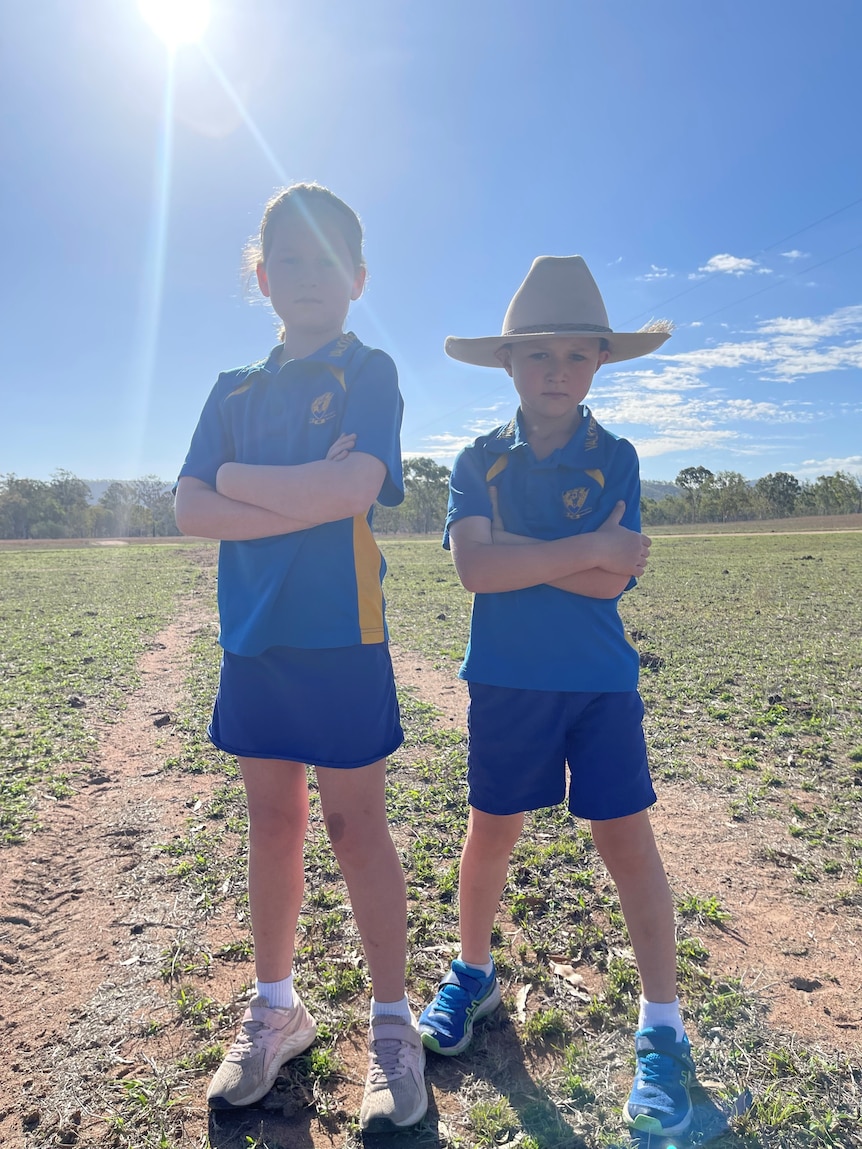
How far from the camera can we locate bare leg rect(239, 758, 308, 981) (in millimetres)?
1967

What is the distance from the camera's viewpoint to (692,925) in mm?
2764

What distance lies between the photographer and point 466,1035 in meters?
2.13

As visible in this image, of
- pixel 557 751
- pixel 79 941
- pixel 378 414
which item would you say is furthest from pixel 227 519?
pixel 79 941

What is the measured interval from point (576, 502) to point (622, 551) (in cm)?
23

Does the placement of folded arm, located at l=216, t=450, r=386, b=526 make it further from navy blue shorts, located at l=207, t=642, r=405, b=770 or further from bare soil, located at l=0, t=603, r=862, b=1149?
bare soil, located at l=0, t=603, r=862, b=1149

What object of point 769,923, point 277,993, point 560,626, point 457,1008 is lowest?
point 769,923

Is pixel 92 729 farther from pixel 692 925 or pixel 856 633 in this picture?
pixel 856 633

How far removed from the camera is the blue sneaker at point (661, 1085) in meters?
1.78

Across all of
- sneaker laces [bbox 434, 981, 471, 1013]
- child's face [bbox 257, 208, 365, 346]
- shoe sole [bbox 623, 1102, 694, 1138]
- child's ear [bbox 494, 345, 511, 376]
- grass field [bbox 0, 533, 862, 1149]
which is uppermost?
child's face [bbox 257, 208, 365, 346]

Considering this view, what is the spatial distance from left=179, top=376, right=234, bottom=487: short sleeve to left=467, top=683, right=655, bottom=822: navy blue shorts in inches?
39.2

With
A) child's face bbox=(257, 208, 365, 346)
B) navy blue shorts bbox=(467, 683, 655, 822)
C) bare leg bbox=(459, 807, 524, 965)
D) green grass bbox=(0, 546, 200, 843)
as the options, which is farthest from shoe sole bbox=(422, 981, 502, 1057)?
green grass bbox=(0, 546, 200, 843)

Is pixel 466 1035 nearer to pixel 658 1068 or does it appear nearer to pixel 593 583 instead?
pixel 658 1068

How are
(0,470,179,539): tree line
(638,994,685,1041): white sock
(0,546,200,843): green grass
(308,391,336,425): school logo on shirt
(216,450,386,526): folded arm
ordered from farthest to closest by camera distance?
(0,470,179,539): tree line, (0,546,200,843): green grass, (638,994,685,1041): white sock, (308,391,336,425): school logo on shirt, (216,450,386,526): folded arm

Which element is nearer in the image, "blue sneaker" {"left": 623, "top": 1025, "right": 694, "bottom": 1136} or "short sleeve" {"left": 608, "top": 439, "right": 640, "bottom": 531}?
"blue sneaker" {"left": 623, "top": 1025, "right": 694, "bottom": 1136}
